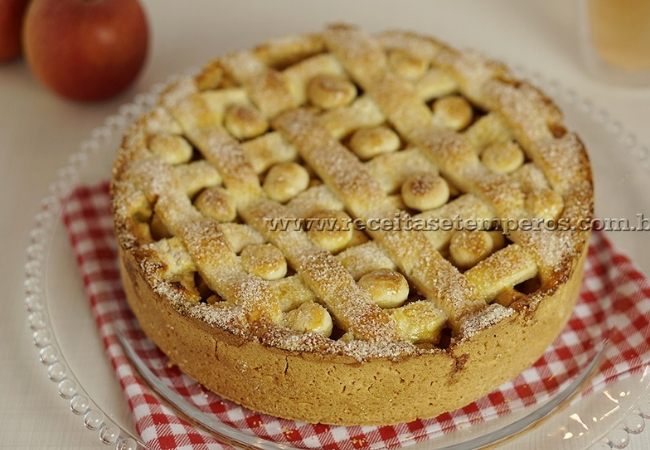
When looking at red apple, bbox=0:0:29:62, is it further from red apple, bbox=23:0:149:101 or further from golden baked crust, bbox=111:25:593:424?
golden baked crust, bbox=111:25:593:424

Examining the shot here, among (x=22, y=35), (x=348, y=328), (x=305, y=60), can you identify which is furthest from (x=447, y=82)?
(x=22, y=35)

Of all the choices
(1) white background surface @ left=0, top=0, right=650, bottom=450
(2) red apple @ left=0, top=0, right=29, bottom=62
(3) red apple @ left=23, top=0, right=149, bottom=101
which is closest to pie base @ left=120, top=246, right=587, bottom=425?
(1) white background surface @ left=0, top=0, right=650, bottom=450

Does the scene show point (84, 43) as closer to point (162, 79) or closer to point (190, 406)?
point (162, 79)

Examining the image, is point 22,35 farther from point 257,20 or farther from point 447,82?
point 447,82

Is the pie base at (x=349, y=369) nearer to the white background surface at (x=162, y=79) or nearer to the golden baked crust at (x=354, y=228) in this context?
the golden baked crust at (x=354, y=228)

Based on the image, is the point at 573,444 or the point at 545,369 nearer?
the point at 573,444
